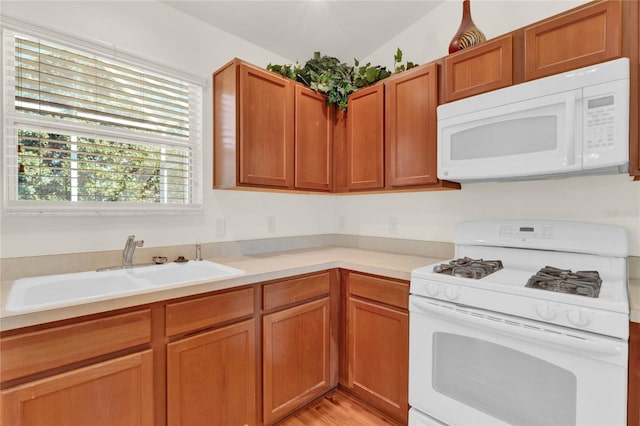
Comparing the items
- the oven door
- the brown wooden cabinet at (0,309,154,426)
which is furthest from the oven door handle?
the brown wooden cabinet at (0,309,154,426)

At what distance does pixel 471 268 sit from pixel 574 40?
115cm

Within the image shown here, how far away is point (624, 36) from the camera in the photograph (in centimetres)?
130

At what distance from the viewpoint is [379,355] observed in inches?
71.4

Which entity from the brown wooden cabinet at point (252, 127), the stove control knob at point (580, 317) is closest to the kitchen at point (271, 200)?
the brown wooden cabinet at point (252, 127)

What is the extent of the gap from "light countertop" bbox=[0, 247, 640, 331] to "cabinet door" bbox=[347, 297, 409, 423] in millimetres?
247

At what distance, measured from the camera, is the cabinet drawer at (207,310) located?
1.32 metres

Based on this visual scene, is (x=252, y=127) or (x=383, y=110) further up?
(x=383, y=110)

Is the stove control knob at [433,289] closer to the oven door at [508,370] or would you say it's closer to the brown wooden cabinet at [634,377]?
the oven door at [508,370]

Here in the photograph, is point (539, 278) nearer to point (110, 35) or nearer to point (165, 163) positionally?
point (165, 163)

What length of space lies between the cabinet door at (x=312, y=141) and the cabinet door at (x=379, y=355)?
2.98 ft

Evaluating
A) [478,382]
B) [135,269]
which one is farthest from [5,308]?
[478,382]

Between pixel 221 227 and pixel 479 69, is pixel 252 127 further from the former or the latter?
pixel 479 69

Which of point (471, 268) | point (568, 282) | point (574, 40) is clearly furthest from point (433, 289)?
point (574, 40)

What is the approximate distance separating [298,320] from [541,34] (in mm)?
Answer: 1952
